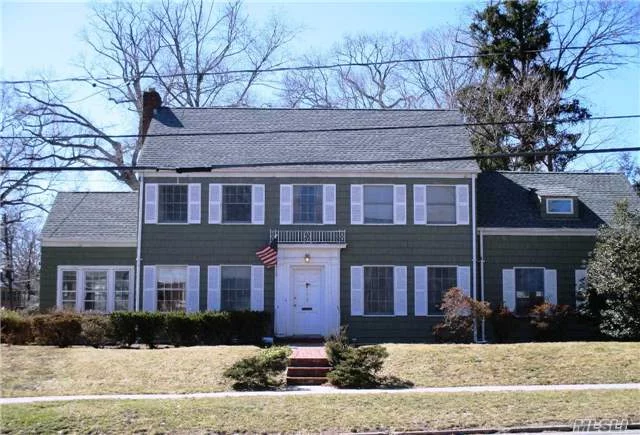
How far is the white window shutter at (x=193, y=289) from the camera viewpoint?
77.5 ft

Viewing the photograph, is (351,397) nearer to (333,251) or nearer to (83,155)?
(333,251)

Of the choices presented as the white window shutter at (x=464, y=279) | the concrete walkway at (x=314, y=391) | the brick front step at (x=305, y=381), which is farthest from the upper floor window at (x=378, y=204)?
the concrete walkway at (x=314, y=391)

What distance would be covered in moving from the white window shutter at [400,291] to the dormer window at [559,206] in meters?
5.64

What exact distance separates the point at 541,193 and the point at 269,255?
9.74 m

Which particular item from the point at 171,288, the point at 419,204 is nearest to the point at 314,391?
the point at 171,288

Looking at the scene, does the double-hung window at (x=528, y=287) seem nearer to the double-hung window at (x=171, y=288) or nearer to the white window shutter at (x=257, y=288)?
the white window shutter at (x=257, y=288)

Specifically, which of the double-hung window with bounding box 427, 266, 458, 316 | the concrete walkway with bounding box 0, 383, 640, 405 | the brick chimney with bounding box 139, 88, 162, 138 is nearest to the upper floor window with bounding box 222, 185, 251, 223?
the brick chimney with bounding box 139, 88, 162, 138

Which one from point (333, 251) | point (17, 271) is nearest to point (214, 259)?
point (333, 251)

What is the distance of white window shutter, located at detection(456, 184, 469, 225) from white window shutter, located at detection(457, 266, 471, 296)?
4.97ft

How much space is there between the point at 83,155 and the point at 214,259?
18.7 metres

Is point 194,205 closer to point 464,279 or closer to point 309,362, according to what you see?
point 309,362

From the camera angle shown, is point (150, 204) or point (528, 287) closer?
point (150, 204)

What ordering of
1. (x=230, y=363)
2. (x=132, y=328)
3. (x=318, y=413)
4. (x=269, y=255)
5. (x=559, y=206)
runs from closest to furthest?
(x=318, y=413), (x=230, y=363), (x=132, y=328), (x=269, y=255), (x=559, y=206)

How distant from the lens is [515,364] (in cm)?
1662
